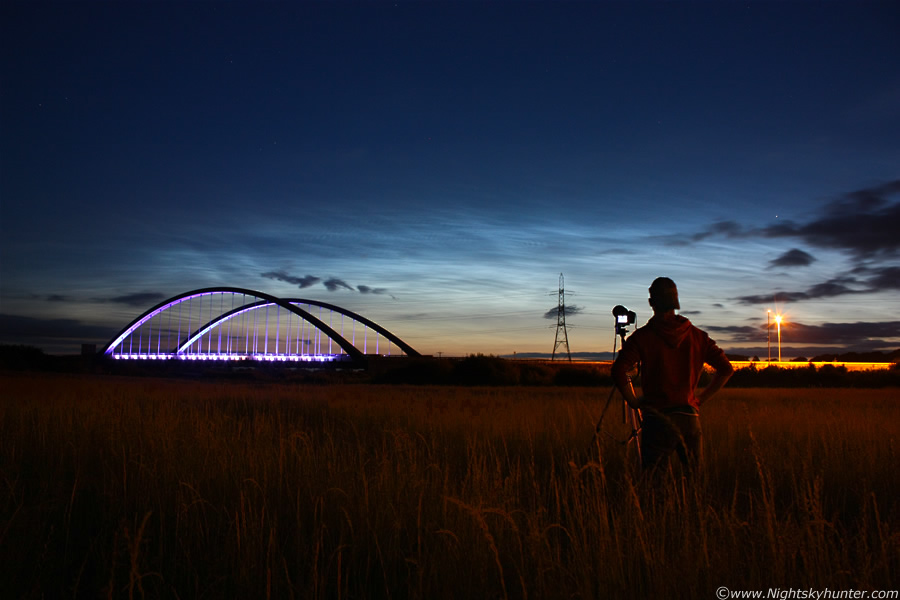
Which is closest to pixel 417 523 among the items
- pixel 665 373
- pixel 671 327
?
pixel 665 373

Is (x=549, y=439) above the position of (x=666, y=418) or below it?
below

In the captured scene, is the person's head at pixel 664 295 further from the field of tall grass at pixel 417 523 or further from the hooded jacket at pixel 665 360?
the field of tall grass at pixel 417 523

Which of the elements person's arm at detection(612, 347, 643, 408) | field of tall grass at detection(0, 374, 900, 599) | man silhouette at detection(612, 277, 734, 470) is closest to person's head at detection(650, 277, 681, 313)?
man silhouette at detection(612, 277, 734, 470)

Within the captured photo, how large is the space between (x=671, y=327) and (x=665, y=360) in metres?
0.26

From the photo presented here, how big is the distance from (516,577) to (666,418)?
5.10ft

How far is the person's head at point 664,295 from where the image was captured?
15.7 ft

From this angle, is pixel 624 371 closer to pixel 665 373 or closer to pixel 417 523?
pixel 665 373

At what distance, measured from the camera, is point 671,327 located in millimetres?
4738

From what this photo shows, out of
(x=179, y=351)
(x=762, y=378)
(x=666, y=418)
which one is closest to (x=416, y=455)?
(x=666, y=418)

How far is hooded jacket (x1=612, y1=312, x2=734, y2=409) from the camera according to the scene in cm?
470

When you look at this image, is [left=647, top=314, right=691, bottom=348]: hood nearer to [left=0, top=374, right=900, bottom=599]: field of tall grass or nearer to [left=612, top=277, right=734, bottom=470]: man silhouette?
[left=612, top=277, right=734, bottom=470]: man silhouette

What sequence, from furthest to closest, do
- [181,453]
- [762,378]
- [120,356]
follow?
[120,356] < [762,378] < [181,453]

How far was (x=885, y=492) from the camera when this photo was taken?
6.04 meters

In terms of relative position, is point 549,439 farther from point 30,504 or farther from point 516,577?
point 30,504
